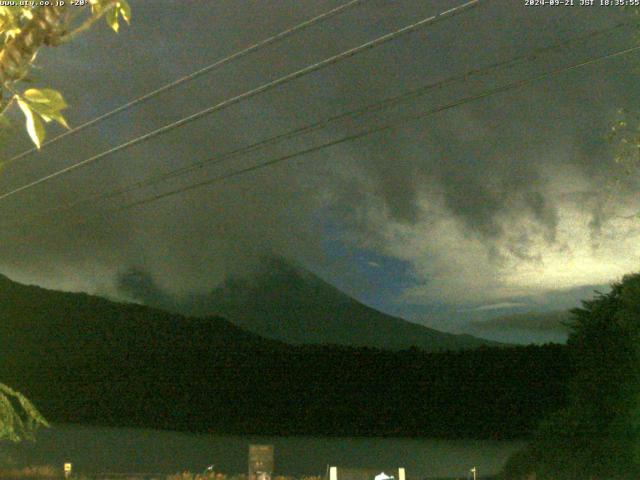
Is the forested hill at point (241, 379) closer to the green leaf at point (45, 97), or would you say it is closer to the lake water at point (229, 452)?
the lake water at point (229, 452)

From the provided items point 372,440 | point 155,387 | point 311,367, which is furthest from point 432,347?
point 155,387

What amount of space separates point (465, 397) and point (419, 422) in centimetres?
238

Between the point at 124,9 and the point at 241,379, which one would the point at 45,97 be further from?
the point at 241,379

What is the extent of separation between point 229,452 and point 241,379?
1376cm

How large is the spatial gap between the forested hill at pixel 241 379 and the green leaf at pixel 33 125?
2613cm

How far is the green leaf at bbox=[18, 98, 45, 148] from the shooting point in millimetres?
2848

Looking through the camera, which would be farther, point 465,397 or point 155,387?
point 155,387

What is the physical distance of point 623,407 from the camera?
2178cm

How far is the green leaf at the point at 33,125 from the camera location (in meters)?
2.85

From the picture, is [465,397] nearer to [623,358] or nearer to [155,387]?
[623,358]

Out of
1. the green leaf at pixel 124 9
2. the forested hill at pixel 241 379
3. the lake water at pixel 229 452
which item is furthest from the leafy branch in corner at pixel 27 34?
the forested hill at pixel 241 379

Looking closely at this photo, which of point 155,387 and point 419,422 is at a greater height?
point 155,387

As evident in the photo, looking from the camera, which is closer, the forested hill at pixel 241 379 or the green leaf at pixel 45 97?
the green leaf at pixel 45 97

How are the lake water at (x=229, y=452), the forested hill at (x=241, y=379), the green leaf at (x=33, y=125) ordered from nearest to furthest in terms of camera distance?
the green leaf at (x=33, y=125) → the lake water at (x=229, y=452) → the forested hill at (x=241, y=379)
